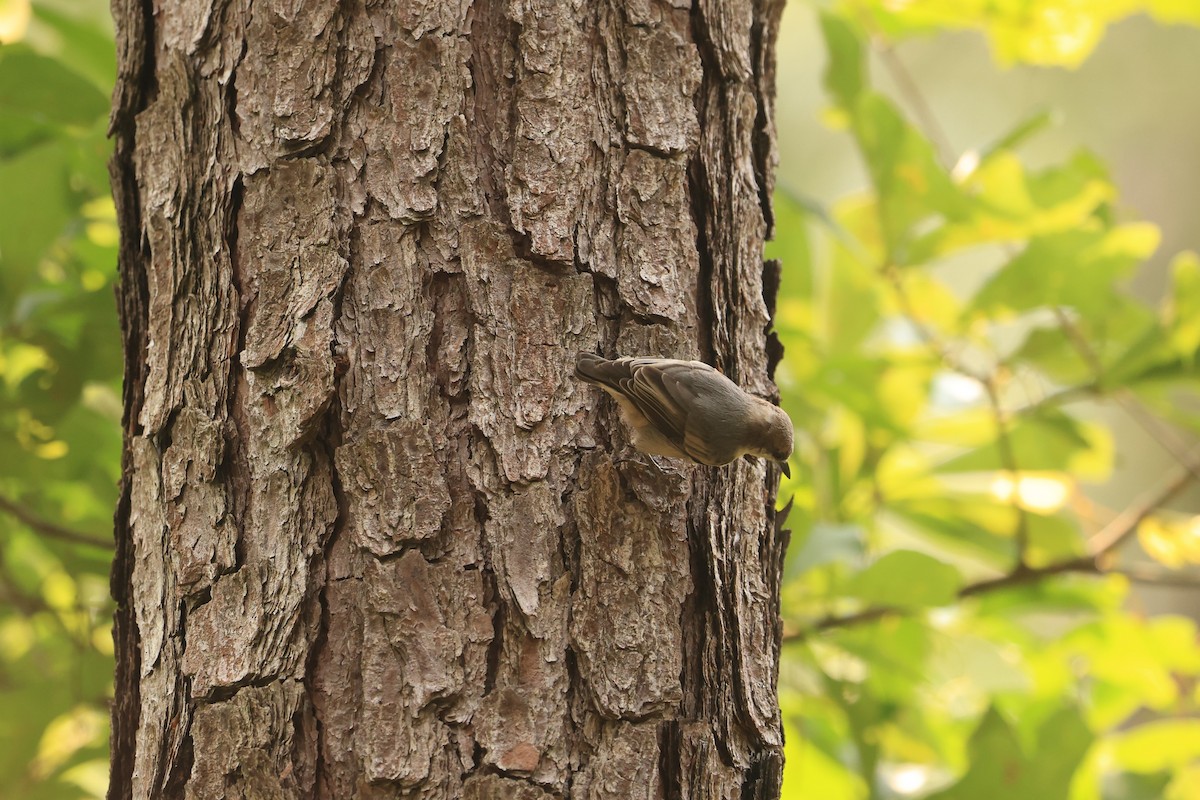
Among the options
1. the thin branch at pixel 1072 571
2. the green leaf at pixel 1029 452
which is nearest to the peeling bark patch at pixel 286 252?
the thin branch at pixel 1072 571

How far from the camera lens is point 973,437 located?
7.52ft

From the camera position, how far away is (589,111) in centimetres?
115

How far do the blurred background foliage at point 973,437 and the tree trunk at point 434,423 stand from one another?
2.15 ft

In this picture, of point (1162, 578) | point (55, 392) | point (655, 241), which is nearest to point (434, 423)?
point (655, 241)

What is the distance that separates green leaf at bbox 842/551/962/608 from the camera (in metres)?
1.67

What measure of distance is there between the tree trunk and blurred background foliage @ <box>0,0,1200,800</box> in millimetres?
514

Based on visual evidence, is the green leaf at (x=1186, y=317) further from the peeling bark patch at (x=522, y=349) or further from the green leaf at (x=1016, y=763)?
the peeling bark patch at (x=522, y=349)

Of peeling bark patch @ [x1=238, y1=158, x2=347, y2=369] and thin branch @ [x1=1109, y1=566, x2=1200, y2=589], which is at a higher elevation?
thin branch @ [x1=1109, y1=566, x2=1200, y2=589]

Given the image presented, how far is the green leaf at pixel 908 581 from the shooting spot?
1.67 metres

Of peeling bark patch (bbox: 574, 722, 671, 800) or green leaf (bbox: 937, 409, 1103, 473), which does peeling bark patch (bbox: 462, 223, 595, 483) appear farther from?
green leaf (bbox: 937, 409, 1103, 473)

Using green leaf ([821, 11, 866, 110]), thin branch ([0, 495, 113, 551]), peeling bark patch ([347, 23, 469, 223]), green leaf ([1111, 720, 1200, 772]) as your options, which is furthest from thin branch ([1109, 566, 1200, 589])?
thin branch ([0, 495, 113, 551])

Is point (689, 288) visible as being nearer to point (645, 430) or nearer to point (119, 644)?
point (645, 430)

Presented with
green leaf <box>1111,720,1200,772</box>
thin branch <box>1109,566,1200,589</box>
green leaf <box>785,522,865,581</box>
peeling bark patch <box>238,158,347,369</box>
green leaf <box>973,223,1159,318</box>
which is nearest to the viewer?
peeling bark patch <box>238,158,347,369</box>

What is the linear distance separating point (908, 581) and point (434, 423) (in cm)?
96
